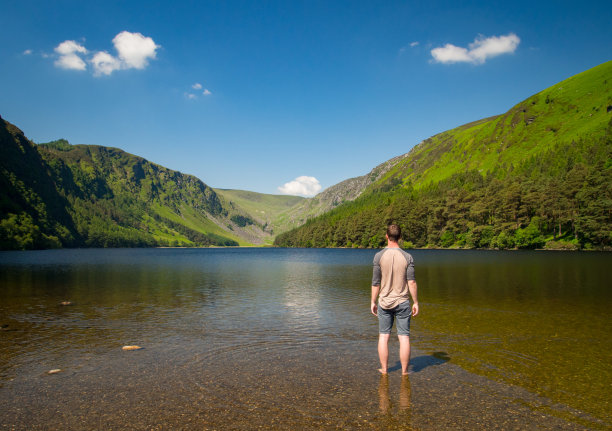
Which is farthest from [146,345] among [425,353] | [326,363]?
[425,353]

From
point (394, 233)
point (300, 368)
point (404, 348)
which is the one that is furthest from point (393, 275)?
point (300, 368)

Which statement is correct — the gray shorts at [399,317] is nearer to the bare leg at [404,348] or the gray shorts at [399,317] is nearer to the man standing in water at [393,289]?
the man standing in water at [393,289]

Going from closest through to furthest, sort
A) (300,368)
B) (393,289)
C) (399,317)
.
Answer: (393,289), (399,317), (300,368)

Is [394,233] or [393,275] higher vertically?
→ [394,233]

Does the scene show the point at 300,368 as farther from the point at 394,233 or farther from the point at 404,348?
the point at 394,233

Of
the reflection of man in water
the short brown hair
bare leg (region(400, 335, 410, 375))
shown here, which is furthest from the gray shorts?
the short brown hair

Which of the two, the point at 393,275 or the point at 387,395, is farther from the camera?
the point at 393,275

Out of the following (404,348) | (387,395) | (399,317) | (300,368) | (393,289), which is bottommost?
(300,368)

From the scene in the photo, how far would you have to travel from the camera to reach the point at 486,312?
2386 cm

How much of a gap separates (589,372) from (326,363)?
8925mm

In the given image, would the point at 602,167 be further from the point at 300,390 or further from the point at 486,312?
the point at 300,390

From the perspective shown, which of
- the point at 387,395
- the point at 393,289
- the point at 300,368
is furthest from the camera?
the point at 300,368

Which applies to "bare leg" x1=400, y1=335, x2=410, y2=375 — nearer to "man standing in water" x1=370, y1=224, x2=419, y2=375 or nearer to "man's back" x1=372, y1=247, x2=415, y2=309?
"man standing in water" x1=370, y1=224, x2=419, y2=375

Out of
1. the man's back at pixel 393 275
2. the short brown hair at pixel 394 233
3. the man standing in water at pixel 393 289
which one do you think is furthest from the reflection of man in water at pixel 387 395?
the short brown hair at pixel 394 233
